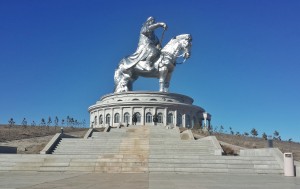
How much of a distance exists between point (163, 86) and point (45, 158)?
1424 inches

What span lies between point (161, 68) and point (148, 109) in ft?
21.5

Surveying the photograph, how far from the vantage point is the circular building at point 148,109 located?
51.7m

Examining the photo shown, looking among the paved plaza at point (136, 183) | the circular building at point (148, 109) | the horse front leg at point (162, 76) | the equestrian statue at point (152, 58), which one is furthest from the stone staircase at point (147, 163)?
the equestrian statue at point (152, 58)

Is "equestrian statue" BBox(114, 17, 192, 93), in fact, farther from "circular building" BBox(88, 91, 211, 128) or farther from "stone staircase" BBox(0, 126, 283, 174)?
"stone staircase" BBox(0, 126, 283, 174)

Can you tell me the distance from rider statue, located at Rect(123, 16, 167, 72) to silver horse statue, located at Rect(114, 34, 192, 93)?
1.11 ft

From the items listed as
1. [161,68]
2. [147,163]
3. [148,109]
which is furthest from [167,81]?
[147,163]

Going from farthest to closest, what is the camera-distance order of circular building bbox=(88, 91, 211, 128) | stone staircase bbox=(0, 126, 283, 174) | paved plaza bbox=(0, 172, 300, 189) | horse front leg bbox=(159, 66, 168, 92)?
horse front leg bbox=(159, 66, 168, 92) < circular building bbox=(88, 91, 211, 128) < stone staircase bbox=(0, 126, 283, 174) < paved plaza bbox=(0, 172, 300, 189)

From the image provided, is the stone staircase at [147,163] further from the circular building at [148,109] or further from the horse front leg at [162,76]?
the horse front leg at [162,76]

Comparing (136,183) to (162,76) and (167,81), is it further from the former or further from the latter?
(167,81)

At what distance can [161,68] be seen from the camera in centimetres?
5278

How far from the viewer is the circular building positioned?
5172 centimetres

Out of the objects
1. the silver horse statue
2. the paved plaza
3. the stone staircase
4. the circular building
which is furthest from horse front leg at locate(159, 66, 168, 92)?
the paved plaza

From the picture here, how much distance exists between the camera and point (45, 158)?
19078mm

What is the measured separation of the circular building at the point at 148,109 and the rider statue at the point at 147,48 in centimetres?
462
